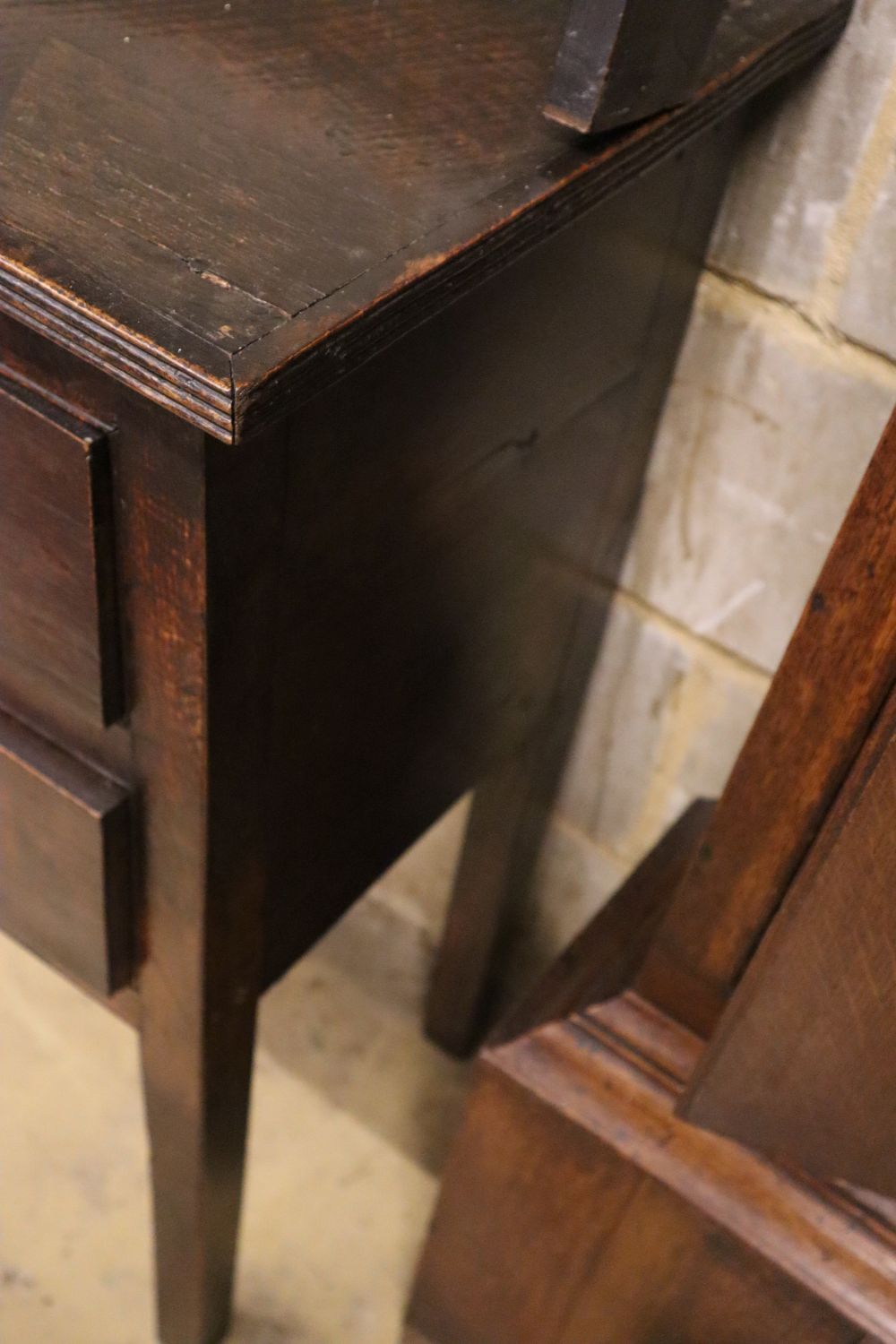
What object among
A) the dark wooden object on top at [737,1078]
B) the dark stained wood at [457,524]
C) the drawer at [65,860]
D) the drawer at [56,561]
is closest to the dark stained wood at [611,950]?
the dark wooden object on top at [737,1078]

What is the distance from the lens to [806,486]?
859 mm

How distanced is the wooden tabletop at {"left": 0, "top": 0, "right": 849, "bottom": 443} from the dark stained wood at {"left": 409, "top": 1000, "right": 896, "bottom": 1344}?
1.60ft

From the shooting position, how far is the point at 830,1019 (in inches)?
26.0

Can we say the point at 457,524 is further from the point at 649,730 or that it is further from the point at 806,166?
the point at 649,730

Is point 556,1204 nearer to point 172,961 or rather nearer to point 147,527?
point 172,961

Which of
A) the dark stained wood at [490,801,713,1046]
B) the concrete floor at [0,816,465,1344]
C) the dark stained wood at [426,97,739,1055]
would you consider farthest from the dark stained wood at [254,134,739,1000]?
the concrete floor at [0,816,465,1344]

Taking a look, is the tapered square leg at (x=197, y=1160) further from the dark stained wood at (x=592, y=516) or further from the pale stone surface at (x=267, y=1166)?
the dark stained wood at (x=592, y=516)

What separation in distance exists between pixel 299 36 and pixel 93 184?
0.16 metres

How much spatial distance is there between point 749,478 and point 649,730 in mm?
257

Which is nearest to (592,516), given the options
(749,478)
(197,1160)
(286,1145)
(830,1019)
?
(749,478)

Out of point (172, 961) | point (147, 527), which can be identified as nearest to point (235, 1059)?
point (172, 961)

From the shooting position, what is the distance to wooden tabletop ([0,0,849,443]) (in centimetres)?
46

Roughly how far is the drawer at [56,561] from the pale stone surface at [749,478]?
0.45 meters

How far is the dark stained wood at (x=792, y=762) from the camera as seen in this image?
0.55m
